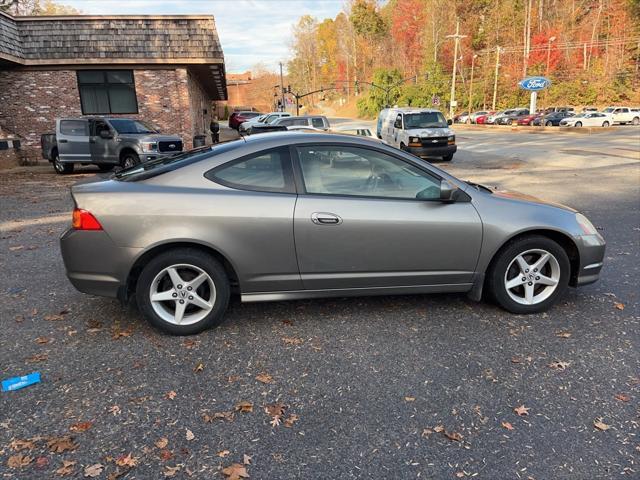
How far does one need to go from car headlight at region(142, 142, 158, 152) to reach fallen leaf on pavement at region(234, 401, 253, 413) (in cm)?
1216

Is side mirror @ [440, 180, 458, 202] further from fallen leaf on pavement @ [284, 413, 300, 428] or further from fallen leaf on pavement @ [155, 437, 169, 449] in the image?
fallen leaf on pavement @ [155, 437, 169, 449]

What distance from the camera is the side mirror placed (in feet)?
12.5

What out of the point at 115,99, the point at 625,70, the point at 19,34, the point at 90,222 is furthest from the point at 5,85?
the point at 625,70

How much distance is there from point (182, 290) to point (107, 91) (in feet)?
54.8

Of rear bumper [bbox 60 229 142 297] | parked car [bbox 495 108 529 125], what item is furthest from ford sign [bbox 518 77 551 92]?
rear bumper [bbox 60 229 142 297]

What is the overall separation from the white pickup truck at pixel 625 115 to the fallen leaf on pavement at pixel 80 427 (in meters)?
48.6

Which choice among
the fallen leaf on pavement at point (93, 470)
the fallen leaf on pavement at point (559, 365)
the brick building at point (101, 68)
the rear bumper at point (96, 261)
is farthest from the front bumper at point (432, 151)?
the fallen leaf on pavement at point (93, 470)

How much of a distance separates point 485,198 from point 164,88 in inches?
650

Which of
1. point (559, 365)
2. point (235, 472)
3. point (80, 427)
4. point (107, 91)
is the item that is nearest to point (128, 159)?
point (107, 91)

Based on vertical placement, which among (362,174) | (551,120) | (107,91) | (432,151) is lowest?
(432,151)

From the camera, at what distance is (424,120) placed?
18125mm

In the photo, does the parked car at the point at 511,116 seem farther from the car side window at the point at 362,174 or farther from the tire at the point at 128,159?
the car side window at the point at 362,174

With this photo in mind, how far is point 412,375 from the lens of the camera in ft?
10.6

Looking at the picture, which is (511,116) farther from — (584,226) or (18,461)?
(18,461)
